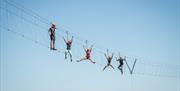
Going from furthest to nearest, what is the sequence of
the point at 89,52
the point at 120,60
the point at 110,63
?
the point at 120,60, the point at 110,63, the point at 89,52

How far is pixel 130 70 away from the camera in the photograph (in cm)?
4569

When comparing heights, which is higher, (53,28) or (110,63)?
(53,28)

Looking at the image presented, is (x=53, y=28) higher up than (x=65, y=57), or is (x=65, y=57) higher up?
(x=53, y=28)

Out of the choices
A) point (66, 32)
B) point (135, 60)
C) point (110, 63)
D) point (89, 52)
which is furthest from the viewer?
point (135, 60)

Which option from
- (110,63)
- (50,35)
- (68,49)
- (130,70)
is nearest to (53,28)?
(50,35)

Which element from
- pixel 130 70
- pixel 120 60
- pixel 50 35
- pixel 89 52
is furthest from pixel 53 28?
pixel 130 70

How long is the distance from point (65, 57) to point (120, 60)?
33.3 ft

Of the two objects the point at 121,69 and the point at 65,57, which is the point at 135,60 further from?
the point at 65,57

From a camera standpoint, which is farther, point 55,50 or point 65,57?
point 65,57

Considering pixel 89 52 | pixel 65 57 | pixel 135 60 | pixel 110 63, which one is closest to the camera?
pixel 65 57

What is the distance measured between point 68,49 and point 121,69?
985 centimetres

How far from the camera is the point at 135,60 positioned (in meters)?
47.2

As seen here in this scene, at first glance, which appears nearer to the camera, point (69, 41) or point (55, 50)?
point (55, 50)

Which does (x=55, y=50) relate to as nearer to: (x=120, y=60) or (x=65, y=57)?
(x=65, y=57)
